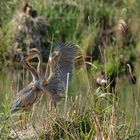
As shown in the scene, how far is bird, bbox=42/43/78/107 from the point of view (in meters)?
8.09

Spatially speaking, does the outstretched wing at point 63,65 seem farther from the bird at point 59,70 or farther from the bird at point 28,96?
the bird at point 28,96

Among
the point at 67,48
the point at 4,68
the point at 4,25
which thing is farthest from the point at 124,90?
the point at 4,25

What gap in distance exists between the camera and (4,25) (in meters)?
16.9

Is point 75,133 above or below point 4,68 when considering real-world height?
above

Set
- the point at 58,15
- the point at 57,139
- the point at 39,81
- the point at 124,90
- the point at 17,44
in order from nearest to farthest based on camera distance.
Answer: the point at 57,139
the point at 39,81
the point at 124,90
the point at 17,44
the point at 58,15

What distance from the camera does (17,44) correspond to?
16266mm

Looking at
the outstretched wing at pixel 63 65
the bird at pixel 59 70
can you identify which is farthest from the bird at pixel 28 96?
the outstretched wing at pixel 63 65

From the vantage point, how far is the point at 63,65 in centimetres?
860

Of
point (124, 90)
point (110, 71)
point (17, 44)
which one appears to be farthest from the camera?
point (17, 44)

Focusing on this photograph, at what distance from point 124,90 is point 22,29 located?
4.68m

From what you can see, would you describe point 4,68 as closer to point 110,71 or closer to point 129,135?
point 110,71

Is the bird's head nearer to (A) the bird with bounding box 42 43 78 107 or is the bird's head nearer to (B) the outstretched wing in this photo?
(A) the bird with bounding box 42 43 78 107

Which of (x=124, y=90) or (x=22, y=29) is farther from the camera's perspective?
(x=22, y=29)

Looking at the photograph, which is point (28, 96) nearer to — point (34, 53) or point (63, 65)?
point (34, 53)
